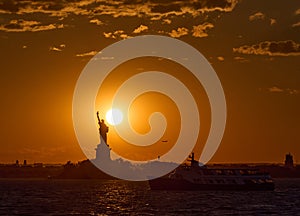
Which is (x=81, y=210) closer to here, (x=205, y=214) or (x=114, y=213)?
(x=114, y=213)

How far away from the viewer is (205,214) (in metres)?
119

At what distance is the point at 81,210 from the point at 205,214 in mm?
26325

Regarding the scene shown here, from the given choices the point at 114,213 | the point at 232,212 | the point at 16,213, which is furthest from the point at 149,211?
the point at 16,213

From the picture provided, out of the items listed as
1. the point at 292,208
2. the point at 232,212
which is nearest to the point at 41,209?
the point at 232,212

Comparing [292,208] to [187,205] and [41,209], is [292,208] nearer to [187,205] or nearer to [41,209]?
[187,205]

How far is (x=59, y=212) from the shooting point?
413ft

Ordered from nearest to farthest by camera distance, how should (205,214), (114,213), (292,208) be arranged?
(205,214), (114,213), (292,208)

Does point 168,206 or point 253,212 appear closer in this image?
point 253,212

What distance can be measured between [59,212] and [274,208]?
41.1 meters

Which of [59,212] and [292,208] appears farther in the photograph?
[292,208]

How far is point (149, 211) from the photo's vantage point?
128750 millimetres

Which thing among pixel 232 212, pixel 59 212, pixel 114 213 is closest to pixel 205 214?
pixel 232 212

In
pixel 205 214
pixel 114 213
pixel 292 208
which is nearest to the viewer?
pixel 205 214

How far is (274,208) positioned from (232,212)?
16820mm
